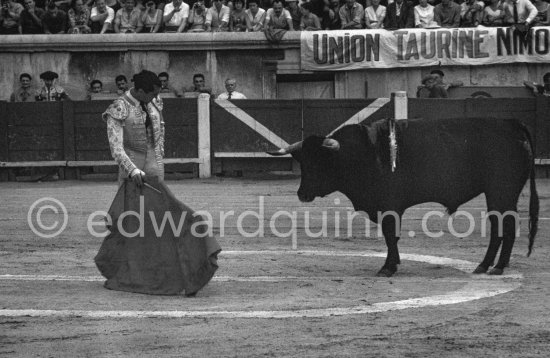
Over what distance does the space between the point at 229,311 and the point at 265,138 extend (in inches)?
427

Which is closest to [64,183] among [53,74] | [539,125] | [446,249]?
[53,74]

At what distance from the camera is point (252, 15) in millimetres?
19141

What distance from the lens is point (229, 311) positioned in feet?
22.6

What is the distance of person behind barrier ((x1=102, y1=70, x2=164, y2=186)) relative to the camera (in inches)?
303

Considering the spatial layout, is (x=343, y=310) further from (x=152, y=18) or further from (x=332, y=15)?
(x=152, y=18)

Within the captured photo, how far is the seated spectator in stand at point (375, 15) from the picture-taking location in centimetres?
1869

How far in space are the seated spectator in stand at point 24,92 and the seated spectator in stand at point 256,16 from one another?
3557 mm

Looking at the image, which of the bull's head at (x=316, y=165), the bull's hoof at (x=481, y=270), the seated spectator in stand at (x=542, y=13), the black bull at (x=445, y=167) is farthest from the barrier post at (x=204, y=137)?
the bull's hoof at (x=481, y=270)

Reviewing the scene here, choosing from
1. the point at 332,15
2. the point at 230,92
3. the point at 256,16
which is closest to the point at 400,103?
the point at 332,15

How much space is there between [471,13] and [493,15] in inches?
13.2

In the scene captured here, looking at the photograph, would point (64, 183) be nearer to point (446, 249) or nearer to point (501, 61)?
point (501, 61)

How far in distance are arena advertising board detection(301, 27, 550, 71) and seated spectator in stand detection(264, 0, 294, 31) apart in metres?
0.33

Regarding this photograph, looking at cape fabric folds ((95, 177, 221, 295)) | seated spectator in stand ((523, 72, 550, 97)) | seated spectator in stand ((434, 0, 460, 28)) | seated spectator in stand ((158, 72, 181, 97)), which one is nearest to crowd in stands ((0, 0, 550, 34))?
seated spectator in stand ((434, 0, 460, 28))

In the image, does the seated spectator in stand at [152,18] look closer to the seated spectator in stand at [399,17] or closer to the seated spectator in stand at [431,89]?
the seated spectator in stand at [399,17]
